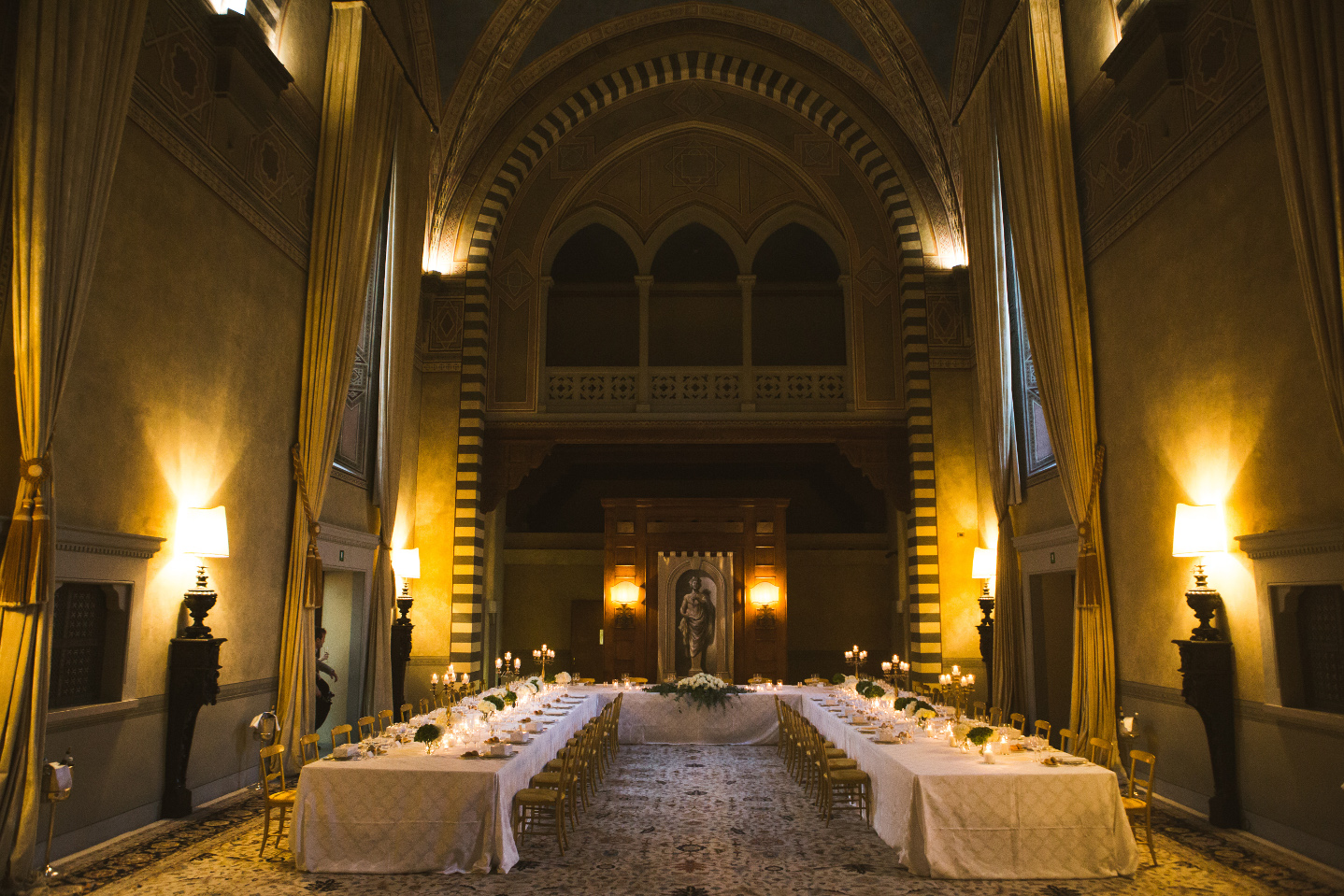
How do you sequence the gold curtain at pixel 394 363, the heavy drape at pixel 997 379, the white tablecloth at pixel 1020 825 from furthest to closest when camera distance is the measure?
1. the heavy drape at pixel 997 379
2. the gold curtain at pixel 394 363
3. the white tablecloth at pixel 1020 825

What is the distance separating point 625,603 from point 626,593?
6.3 inches

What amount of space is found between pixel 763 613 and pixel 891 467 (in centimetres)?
340

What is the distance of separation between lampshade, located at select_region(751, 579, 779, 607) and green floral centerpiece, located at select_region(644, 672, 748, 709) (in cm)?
391

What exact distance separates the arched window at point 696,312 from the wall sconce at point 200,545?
1132 cm

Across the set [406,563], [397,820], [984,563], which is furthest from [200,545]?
[984,563]

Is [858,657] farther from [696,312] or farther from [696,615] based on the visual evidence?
[696,312]

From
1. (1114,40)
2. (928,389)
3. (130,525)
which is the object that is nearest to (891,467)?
(928,389)

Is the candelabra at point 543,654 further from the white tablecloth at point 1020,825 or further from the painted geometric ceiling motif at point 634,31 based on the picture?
the white tablecloth at point 1020,825

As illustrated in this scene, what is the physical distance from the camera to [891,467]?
46.2ft

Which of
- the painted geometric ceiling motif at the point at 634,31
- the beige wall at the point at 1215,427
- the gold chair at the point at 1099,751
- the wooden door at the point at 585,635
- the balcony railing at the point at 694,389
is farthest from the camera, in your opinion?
the wooden door at the point at 585,635

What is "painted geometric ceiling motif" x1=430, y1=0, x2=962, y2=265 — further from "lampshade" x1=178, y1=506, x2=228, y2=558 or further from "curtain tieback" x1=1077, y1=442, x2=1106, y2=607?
"lampshade" x1=178, y1=506, x2=228, y2=558

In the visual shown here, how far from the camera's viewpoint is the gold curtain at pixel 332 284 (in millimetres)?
8484

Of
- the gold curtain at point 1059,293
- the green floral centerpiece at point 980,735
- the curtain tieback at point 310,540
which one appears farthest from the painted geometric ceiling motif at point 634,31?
the green floral centerpiece at point 980,735

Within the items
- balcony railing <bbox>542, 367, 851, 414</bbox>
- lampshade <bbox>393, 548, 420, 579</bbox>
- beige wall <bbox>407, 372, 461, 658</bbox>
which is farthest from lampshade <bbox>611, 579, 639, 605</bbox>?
lampshade <bbox>393, 548, 420, 579</bbox>
